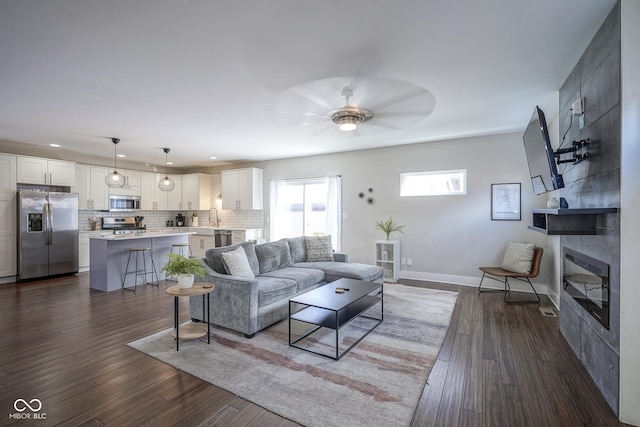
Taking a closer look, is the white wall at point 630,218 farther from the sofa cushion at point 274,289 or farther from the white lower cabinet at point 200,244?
the white lower cabinet at point 200,244

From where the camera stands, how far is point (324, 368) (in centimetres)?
261

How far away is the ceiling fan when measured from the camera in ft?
10.1

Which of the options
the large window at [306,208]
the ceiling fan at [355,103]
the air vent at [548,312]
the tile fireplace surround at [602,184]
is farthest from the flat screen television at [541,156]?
the large window at [306,208]

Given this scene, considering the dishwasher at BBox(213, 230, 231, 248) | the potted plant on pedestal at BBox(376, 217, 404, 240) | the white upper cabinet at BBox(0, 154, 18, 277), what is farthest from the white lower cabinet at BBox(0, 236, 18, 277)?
the potted plant on pedestal at BBox(376, 217, 404, 240)

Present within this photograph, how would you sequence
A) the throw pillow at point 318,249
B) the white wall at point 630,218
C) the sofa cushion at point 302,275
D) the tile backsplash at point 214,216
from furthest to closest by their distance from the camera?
the tile backsplash at point 214,216, the throw pillow at point 318,249, the sofa cushion at point 302,275, the white wall at point 630,218

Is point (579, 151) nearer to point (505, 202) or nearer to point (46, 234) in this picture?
point (505, 202)

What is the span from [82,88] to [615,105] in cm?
471

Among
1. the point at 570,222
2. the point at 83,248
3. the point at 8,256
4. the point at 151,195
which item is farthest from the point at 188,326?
the point at 151,195

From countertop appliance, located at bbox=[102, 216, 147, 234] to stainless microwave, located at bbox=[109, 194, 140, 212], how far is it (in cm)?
26

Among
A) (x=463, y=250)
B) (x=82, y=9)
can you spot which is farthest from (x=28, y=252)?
(x=463, y=250)

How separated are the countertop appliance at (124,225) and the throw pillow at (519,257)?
8.14 m

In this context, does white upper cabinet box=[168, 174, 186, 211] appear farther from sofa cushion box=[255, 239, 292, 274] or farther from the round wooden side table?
the round wooden side table

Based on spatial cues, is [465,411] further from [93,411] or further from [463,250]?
[463,250]

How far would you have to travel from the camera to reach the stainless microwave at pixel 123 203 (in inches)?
293
